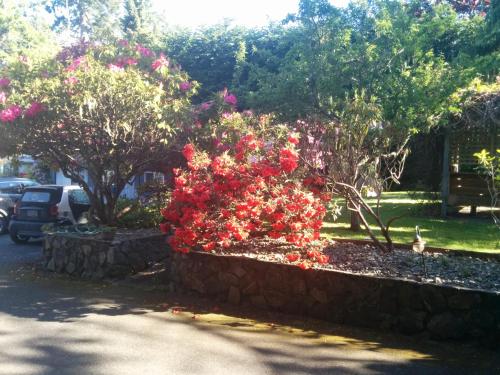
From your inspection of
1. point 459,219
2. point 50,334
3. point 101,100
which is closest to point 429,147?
point 459,219

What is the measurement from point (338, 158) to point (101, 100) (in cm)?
451

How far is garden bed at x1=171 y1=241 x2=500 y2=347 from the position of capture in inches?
226

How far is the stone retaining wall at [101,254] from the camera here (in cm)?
929

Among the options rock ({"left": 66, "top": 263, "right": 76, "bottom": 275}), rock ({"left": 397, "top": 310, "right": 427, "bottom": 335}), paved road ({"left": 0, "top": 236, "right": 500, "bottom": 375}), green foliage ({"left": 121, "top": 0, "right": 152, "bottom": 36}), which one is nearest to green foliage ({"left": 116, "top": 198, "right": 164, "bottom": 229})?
rock ({"left": 66, "top": 263, "right": 76, "bottom": 275})

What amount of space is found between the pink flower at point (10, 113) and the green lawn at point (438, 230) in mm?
6369

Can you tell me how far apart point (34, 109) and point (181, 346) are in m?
5.63

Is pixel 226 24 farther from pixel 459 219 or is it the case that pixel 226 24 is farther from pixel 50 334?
pixel 50 334

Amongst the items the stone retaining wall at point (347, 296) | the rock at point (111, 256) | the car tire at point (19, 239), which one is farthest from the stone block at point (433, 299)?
the car tire at point (19, 239)

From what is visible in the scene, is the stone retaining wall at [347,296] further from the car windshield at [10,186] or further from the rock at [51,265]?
the car windshield at [10,186]

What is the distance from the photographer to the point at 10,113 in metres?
8.91

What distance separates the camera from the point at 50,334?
591cm

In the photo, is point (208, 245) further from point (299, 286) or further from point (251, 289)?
point (299, 286)

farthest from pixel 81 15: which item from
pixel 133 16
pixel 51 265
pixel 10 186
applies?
pixel 51 265

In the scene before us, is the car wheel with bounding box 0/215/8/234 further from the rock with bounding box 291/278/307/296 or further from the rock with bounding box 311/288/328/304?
the rock with bounding box 311/288/328/304
